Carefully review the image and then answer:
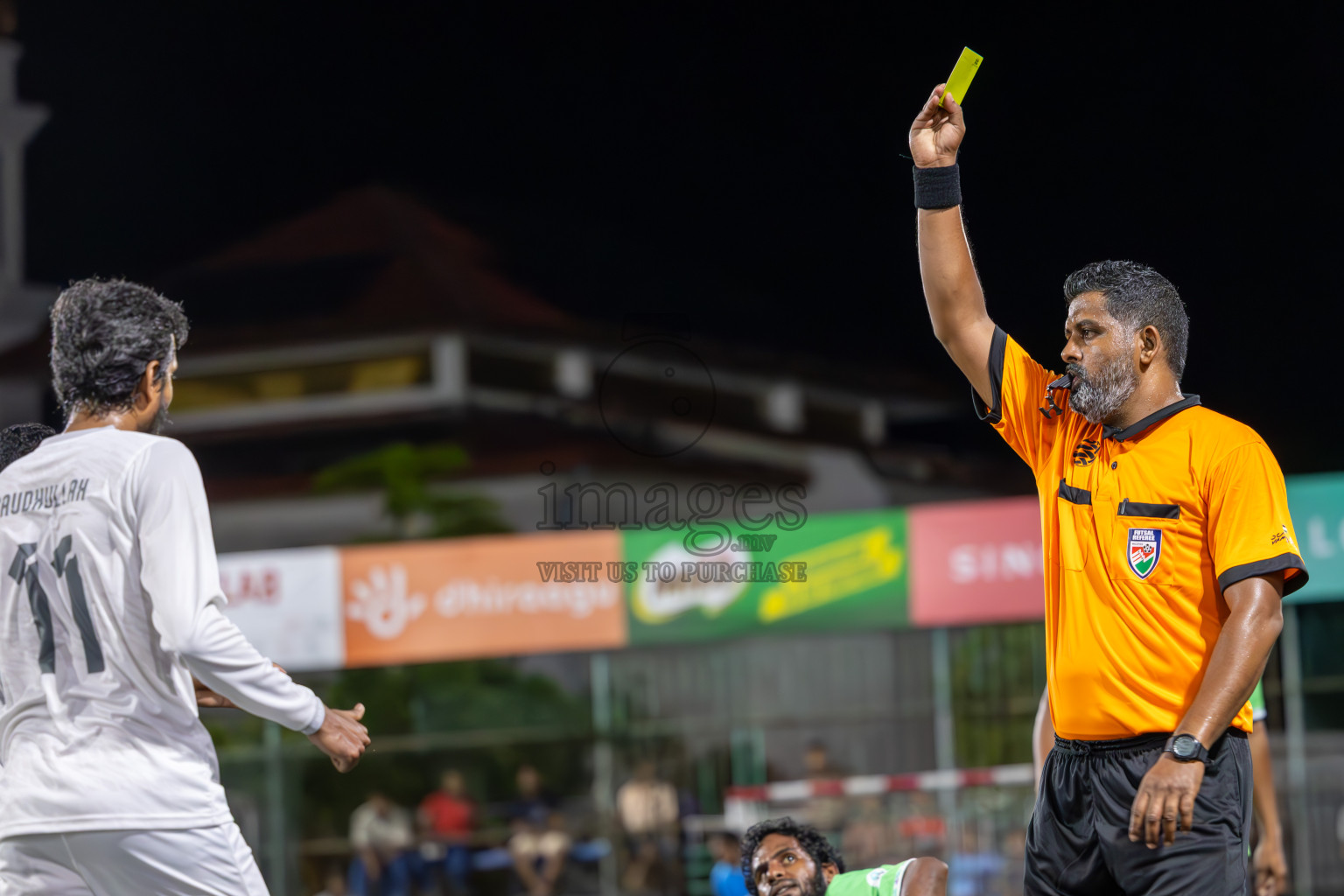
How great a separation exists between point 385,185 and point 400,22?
305 centimetres

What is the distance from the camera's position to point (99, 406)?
116 inches

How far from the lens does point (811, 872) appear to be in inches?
202

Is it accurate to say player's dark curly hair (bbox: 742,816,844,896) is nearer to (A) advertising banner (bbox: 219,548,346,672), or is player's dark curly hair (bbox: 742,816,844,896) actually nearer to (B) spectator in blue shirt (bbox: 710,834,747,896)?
(B) spectator in blue shirt (bbox: 710,834,747,896)

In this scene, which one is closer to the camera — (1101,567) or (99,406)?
(99,406)

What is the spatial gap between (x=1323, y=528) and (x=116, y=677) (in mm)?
12184

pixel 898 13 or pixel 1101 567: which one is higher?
pixel 898 13

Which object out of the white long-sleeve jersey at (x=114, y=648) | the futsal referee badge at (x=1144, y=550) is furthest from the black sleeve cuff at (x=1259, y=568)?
the white long-sleeve jersey at (x=114, y=648)

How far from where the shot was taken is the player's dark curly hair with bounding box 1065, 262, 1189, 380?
11.4 feet

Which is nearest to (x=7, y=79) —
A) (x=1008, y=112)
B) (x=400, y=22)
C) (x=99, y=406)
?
(x=400, y=22)

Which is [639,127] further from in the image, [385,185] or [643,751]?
[643,751]

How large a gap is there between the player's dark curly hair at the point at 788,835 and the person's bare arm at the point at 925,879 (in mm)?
528

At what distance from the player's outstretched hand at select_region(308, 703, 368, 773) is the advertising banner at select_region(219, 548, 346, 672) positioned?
12.5m

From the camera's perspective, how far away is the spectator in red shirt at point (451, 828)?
49.8ft

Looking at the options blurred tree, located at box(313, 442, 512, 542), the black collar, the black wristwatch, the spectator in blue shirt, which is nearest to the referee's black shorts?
the black wristwatch
